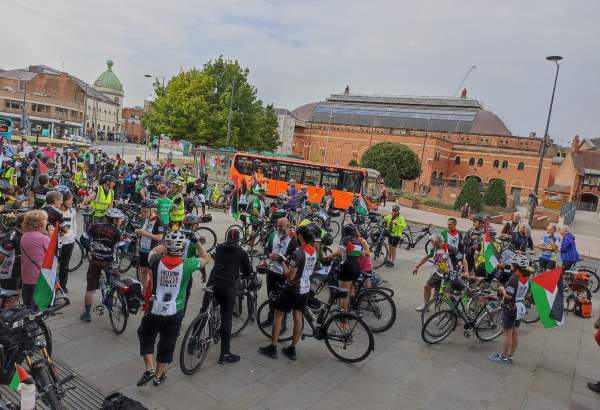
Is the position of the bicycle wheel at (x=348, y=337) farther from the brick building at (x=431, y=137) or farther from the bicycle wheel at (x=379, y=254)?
the brick building at (x=431, y=137)

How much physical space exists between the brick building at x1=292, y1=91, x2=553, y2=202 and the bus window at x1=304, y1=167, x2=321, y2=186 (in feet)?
99.4

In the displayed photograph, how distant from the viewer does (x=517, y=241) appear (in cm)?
1106

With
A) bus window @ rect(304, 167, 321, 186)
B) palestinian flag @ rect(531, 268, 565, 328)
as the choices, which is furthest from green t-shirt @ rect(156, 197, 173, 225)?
bus window @ rect(304, 167, 321, 186)

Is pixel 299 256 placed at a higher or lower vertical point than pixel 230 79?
lower

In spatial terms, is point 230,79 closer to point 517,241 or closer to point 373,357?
point 517,241

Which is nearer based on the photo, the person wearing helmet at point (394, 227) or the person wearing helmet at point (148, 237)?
the person wearing helmet at point (148, 237)

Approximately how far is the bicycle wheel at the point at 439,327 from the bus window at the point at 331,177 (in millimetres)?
17627

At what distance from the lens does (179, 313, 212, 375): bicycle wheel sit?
5.15 meters

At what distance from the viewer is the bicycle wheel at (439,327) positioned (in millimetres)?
6939

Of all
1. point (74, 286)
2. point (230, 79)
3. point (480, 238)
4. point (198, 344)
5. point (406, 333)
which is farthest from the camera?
point (230, 79)

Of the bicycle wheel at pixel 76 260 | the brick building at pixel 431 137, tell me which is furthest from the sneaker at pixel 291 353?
the brick building at pixel 431 137

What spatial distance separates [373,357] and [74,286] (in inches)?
217

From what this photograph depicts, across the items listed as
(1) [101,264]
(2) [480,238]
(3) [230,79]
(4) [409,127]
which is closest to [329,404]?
(1) [101,264]

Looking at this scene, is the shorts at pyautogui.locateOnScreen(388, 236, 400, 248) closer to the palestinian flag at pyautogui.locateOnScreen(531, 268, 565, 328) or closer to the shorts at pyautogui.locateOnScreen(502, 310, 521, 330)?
the palestinian flag at pyautogui.locateOnScreen(531, 268, 565, 328)
